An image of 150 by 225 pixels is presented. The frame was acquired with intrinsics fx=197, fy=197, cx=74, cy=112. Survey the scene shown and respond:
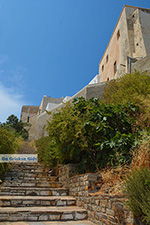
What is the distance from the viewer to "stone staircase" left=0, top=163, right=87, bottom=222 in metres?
3.70

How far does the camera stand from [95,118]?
5133 millimetres

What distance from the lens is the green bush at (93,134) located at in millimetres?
4465

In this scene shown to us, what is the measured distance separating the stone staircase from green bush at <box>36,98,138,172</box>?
0.93m

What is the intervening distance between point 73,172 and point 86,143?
110 cm

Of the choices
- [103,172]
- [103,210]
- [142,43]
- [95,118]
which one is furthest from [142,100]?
[142,43]

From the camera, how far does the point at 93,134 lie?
4.98m

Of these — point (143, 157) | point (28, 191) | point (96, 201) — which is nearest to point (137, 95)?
point (143, 157)

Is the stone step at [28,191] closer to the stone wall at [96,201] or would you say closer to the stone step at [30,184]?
the stone step at [30,184]

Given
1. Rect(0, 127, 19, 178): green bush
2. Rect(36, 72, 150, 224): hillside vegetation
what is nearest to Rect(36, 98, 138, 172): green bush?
Rect(36, 72, 150, 224): hillside vegetation

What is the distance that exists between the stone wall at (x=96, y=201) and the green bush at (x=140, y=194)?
0.52 feet

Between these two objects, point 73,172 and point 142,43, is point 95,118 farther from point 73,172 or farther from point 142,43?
point 142,43

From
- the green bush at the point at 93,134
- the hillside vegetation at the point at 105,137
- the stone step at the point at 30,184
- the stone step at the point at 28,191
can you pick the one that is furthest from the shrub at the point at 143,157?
the stone step at the point at 30,184

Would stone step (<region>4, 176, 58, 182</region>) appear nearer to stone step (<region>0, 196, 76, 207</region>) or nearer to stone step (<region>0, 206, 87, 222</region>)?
stone step (<region>0, 196, 76, 207</region>)

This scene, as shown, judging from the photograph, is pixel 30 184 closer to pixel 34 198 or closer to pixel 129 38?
pixel 34 198
